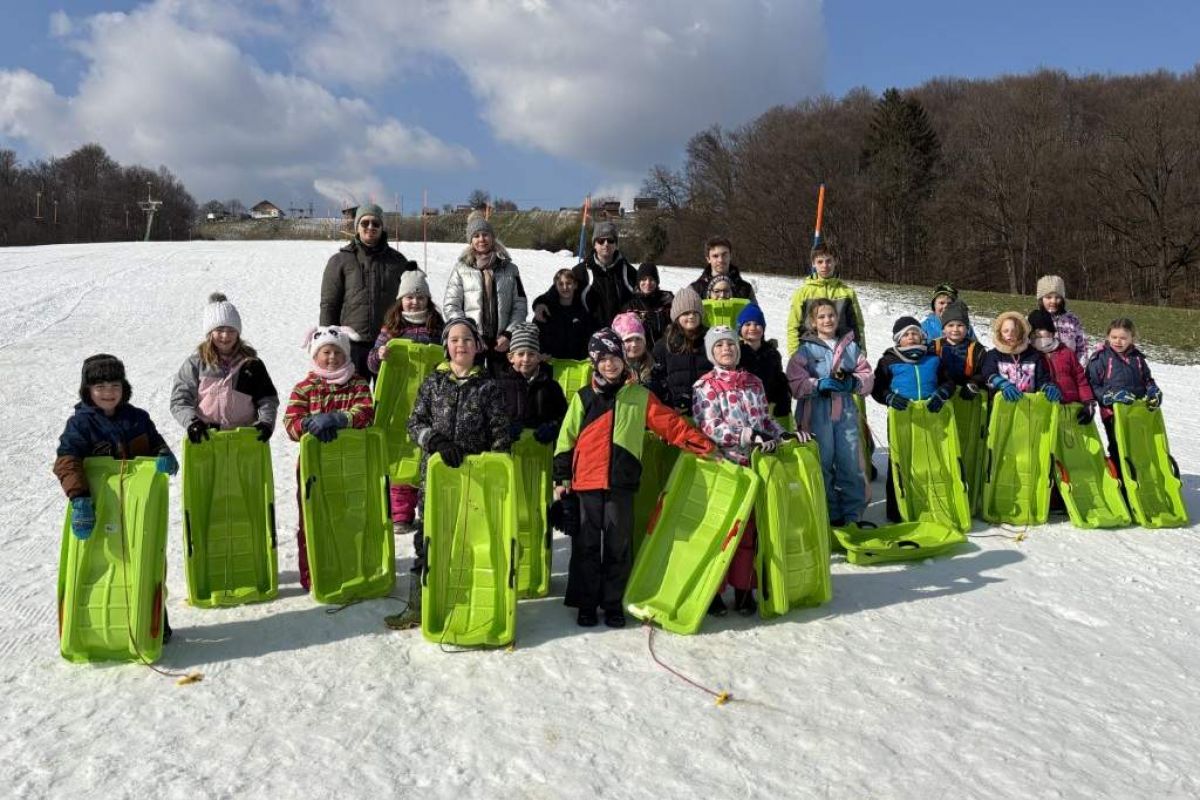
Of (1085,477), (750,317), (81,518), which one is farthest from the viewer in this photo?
(1085,477)

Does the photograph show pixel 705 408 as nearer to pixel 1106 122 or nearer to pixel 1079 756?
pixel 1079 756

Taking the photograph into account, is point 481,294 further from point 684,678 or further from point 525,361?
point 684,678

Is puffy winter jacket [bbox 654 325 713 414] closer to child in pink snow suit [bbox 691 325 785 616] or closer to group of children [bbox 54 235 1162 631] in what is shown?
group of children [bbox 54 235 1162 631]

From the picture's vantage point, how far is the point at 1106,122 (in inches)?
1731

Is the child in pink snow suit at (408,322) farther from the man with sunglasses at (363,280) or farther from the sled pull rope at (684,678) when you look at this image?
the sled pull rope at (684,678)

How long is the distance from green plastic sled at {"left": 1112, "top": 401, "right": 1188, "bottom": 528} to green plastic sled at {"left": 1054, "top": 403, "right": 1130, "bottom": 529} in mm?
128

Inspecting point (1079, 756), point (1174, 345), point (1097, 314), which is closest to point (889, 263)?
point (1097, 314)

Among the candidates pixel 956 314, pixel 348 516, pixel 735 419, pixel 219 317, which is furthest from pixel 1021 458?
pixel 219 317

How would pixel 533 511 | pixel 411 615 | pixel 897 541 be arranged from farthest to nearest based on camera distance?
pixel 897 541 < pixel 533 511 < pixel 411 615

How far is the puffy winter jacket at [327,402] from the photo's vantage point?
195 inches

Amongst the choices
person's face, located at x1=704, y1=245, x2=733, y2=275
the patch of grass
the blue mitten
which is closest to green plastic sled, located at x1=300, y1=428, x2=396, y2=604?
the blue mitten

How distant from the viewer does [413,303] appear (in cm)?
611

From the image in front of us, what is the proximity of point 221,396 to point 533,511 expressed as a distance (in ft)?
6.71

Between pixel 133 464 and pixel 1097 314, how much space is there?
970 inches
